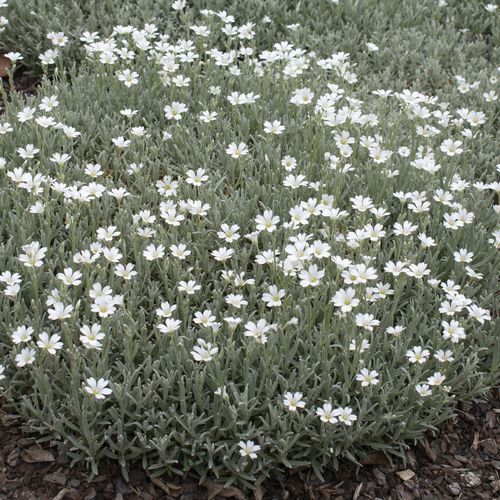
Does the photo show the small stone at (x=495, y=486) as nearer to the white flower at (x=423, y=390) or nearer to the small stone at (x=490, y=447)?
the small stone at (x=490, y=447)

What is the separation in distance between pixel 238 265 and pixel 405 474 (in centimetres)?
114

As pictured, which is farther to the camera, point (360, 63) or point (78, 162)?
point (360, 63)

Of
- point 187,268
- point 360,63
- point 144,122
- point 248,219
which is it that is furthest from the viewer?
point 360,63

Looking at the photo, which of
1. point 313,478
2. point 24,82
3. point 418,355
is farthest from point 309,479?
point 24,82

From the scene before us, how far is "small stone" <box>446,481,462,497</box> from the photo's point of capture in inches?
128

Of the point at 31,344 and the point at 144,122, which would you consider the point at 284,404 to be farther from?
the point at 144,122

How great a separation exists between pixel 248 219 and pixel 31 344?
3.97 feet

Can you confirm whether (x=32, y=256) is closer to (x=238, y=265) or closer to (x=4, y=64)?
(x=238, y=265)

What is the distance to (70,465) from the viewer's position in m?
3.07

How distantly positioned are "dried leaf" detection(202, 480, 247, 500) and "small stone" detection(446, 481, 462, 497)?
0.83 meters

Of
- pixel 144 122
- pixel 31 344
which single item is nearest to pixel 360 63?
pixel 144 122

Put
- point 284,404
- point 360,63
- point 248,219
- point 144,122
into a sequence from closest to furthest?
point 284,404
point 248,219
point 144,122
point 360,63

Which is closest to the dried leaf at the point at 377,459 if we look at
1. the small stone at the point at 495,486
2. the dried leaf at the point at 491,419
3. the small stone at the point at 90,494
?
the small stone at the point at 495,486

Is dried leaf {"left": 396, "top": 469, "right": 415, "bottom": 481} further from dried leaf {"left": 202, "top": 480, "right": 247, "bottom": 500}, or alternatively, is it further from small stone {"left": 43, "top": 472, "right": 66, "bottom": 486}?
small stone {"left": 43, "top": 472, "right": 66, "bottom": 486}
